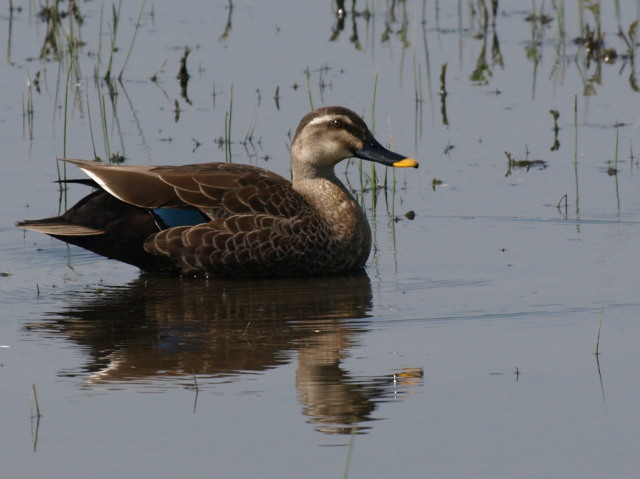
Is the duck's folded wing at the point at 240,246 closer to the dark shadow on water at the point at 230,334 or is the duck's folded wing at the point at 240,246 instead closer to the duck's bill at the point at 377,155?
the dark shadow on water at the point at 230,334

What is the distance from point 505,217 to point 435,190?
0.93 metres

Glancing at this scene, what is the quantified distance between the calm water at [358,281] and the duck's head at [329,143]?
696 millimetres

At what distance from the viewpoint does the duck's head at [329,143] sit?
34.3 ft

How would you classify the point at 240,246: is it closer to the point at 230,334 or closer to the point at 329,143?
the point at 329,143

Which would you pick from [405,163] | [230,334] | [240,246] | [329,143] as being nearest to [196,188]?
[240,246]

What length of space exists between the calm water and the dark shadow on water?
2cm

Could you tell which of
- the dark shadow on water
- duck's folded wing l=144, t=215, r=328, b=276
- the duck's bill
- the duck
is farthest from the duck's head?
the dark shadow on water

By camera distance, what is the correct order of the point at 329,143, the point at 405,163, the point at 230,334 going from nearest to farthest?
the point at 230,334
the point at 405,163
the point at 329,143

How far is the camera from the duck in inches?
389

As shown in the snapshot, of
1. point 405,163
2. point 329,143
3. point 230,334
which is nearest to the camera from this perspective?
point 230,334

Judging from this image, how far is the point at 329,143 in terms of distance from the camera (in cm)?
1049

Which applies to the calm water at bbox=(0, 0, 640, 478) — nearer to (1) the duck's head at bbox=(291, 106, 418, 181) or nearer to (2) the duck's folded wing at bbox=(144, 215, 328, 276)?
(2) the duck's folded wing at bbox=(144, 215, 328, 276)

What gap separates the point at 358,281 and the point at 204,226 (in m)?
1.08

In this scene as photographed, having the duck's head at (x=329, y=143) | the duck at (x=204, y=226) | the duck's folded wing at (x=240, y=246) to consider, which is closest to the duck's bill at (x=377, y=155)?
the duck's head at (x=329, y=143)
